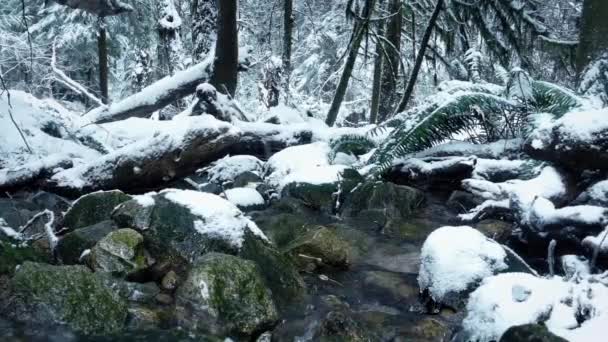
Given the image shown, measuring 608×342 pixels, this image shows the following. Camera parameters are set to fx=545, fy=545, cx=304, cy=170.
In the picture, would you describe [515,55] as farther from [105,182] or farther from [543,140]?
[105,182]

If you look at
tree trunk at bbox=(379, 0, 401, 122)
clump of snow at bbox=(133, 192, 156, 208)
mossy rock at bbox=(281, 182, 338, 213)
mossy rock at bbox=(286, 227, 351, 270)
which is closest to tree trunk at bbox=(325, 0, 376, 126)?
tree trunk at bbox=(379, 0, 401, 122)

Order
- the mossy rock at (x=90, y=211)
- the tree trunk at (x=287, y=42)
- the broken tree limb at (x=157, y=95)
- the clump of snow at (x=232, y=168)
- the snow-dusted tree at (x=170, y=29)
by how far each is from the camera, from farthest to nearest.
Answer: the snow-dusted tree at (x=170, y=29) < the tree trunk at (x=287, y=42) < the broken tree limb at (x=157, y=95) < the clump of snow at (x=232, y=168) < the mossy rock at (x=90, y=211)

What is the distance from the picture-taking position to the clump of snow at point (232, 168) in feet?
21.8

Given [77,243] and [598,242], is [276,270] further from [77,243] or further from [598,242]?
[598,242]

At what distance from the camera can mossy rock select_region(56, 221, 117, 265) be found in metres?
3.65

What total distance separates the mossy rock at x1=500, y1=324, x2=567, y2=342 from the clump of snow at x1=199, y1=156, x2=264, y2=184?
4.45 meters

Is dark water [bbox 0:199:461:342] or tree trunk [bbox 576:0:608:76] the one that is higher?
tree trunk [bbox 576:0:608:76]

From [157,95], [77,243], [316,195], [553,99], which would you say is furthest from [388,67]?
[77,243]

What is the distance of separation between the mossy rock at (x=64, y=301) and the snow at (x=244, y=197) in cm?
241

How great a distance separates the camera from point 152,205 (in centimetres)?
388

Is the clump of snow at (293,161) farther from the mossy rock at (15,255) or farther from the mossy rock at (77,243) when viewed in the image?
the mossy rock at (15,255)

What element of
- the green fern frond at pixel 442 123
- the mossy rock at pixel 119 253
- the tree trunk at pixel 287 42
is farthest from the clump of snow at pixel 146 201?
the tree trunk at pixel 287 42

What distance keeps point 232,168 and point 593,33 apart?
4.30 meters

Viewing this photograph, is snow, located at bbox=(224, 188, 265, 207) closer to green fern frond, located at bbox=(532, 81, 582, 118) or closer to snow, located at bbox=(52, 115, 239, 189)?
snow, located at bbox=(52, 115, 239, 189)
